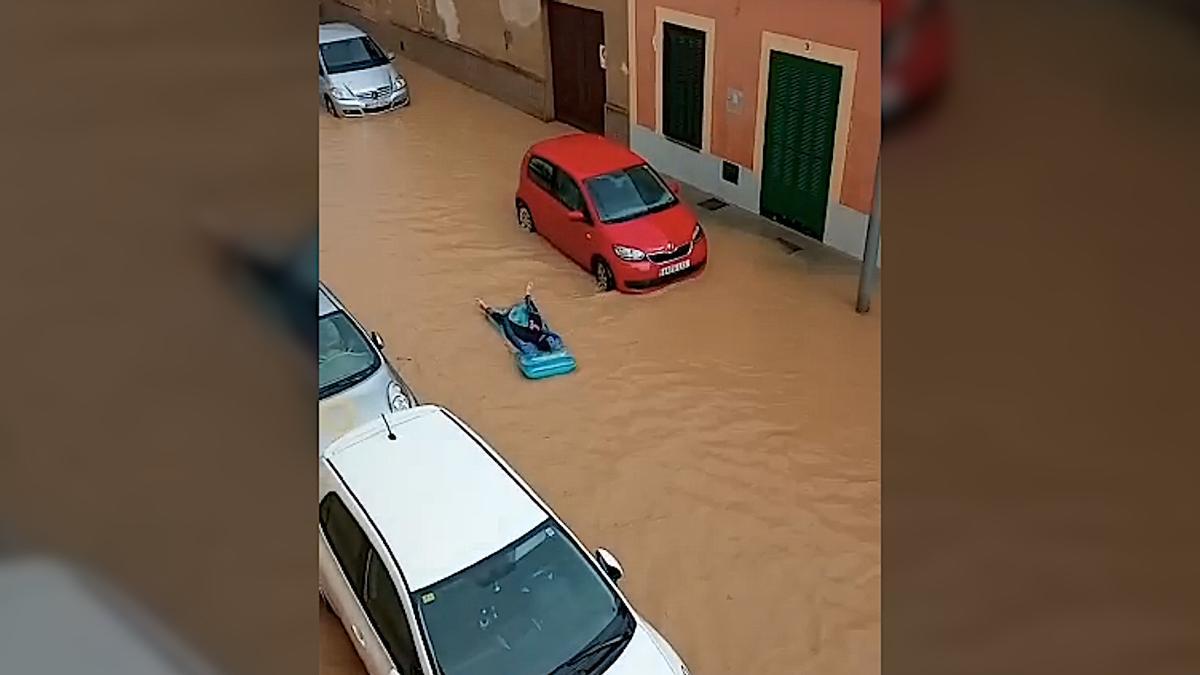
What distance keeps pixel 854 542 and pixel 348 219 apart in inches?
75.8

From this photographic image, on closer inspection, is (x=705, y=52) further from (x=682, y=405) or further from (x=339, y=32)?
(x=339, y=32)

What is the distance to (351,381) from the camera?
2080 millimetres

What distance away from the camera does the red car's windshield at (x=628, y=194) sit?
2924mm

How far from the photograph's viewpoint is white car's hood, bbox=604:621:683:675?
154cm

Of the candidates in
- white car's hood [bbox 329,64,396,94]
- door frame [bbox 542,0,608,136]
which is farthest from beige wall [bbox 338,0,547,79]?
white car's hood [bbox 329,64,396,94]

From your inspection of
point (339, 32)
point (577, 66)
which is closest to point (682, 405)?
point (577, 66)

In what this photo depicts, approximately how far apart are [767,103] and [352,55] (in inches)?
77.6

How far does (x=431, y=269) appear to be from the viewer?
2998 mm
